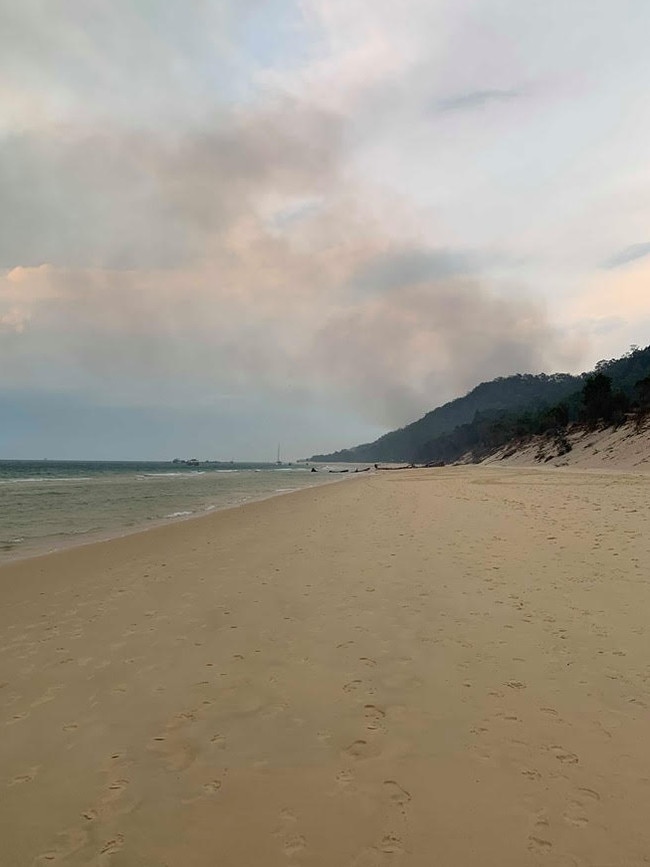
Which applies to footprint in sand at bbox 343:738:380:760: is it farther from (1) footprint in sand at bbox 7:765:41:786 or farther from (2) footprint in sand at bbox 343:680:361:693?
(1) footprint in sand at bbox 7:765:41:786

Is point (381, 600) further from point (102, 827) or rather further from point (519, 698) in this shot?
point (102, 827)

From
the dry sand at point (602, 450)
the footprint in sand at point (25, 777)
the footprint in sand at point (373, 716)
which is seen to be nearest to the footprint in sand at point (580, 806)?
the footprint in sand at point (373, 716)

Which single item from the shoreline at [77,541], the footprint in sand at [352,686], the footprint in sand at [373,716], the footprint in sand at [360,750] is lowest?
the footprint in sand at [360,750]

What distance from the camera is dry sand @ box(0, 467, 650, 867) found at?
327 centimetres

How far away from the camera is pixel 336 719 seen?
15.6ft

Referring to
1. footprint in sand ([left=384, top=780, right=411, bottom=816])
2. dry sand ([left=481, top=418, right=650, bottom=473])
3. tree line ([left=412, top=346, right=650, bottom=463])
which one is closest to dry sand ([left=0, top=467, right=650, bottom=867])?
footprint in sand ([left=384, top=780, right=411, bottom=816])

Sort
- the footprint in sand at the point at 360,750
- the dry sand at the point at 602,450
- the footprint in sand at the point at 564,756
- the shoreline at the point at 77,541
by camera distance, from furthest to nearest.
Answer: the dry sand at the point at 602,450 → the shoreline at the point at 77,541 → the footprint in sand at the point at 360,750 → the footprint in sand at the point at 564,756

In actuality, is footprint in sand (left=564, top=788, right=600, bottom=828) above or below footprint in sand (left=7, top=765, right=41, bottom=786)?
above

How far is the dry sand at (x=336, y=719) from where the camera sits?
10.7 feet

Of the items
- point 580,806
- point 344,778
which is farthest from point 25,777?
point 580,806

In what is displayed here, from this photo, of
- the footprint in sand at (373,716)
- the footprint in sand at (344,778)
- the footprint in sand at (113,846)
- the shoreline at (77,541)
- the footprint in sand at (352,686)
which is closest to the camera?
the footprint in sand at (113,846)

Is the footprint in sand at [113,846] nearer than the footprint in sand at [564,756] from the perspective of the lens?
Yes

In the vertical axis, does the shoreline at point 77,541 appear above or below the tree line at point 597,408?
below

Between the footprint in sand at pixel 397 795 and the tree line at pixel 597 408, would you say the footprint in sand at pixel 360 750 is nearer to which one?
the footprint in sand at pixel 397 795
